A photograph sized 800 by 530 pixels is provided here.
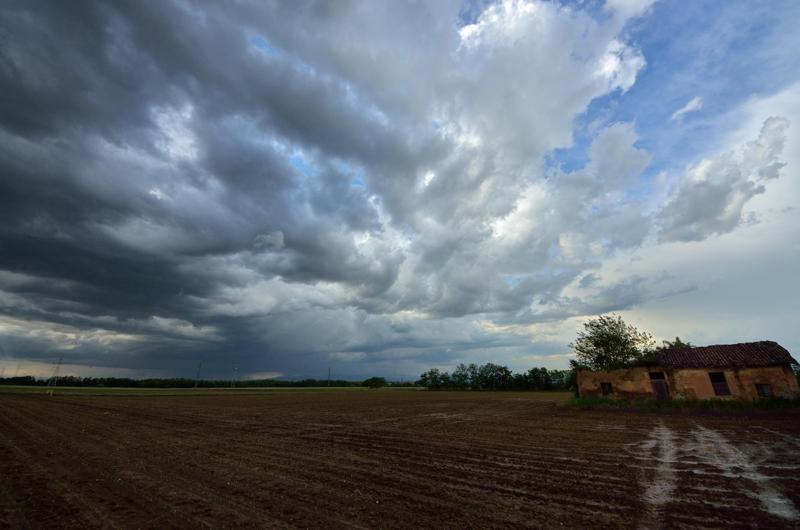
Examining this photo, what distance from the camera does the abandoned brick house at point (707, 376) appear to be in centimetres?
2991

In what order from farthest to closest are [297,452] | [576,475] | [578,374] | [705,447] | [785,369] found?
1. [578,374]
2. [785,369]
3. [705,447]
4. [297,452]
5. [576,475]

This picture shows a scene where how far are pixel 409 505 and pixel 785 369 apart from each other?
1559 inches

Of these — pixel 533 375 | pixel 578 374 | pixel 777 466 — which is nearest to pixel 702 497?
pixel 777 466

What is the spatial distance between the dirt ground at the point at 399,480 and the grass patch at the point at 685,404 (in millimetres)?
14583

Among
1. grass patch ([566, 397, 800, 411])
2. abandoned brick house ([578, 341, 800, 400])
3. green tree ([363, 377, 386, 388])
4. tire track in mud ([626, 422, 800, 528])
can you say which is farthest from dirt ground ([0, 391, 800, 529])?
green tree ([363, 377, 386, 388])

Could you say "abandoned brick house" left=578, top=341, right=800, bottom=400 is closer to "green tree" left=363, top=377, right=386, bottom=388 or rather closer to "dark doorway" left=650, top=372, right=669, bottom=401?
"dark doorway" left=650, top=372, right=669, bottom=401

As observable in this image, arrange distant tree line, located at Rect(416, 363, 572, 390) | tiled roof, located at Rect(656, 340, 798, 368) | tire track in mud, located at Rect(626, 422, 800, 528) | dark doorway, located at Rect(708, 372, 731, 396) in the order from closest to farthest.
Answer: tire track in mud, located at Rect(626, 422, 800, 528), tiled roof, located at Rect(656, 340, 798, 368), dark doorway, located at Rect(708, 372, 731, 396), distant tree line, located at Rect(416, 363, 572, 390)

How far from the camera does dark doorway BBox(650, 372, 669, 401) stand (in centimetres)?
3372

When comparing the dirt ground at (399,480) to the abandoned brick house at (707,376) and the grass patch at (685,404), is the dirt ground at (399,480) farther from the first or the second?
the abandoned brick house at (707,376)

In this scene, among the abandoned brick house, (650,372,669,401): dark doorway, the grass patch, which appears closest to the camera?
the grass patch

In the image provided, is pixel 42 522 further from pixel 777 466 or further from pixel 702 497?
pixel 777 466

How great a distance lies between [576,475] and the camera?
986cm

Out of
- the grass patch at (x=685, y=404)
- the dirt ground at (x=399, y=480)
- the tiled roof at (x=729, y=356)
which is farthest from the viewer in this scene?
the tiled roof at (x=729, y=356)

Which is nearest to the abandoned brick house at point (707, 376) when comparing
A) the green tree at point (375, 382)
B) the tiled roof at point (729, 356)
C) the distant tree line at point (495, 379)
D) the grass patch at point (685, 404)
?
the tiled roof at point (729, 356)
